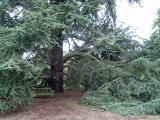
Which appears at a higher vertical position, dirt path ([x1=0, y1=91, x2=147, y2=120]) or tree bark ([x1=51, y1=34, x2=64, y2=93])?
tree bark ([x1=51, y1=34, x2=64, y2=93])

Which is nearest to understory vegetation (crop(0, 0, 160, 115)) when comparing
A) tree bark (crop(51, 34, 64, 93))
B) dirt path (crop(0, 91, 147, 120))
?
tree bark (crop(51, 34, 64, 93))

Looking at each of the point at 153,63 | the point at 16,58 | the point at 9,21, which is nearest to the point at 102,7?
the point at 153,63

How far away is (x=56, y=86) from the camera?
1198 cm

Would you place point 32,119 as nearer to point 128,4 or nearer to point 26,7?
point 26,7

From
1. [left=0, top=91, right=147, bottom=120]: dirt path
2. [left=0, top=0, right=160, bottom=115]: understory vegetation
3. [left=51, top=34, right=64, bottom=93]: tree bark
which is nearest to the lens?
[left=0, top=0, right=160, bottom=115]: understory vegetation

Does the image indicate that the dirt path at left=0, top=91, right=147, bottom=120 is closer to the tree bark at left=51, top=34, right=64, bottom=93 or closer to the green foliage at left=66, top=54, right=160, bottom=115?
the green foliage at left=66, top=54, right=160, bottom=115

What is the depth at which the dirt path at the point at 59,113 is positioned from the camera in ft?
28.1

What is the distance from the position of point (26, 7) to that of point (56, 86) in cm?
347

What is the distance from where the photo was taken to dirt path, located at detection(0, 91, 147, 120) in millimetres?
8570

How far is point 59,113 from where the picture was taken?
8867mm

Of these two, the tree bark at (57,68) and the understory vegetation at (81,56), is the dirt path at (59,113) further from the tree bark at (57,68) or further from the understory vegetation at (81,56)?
the tree bark at (57,68)

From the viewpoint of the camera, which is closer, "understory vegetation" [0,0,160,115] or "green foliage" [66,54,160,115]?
"understory vegetation" [0,0,160,115]

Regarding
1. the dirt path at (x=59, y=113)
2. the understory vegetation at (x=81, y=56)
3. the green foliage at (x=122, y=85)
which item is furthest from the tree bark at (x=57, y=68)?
the dirt path at (x=59, y=113)

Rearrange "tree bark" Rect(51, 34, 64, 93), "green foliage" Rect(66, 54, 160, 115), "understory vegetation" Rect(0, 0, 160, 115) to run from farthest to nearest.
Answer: "tree bark" Rect(51, 34, 64, 93) < "green foliage" Rect(66, 54, 160, 115) < "understory vegetation" Rect(0, 0, 160, 115)
